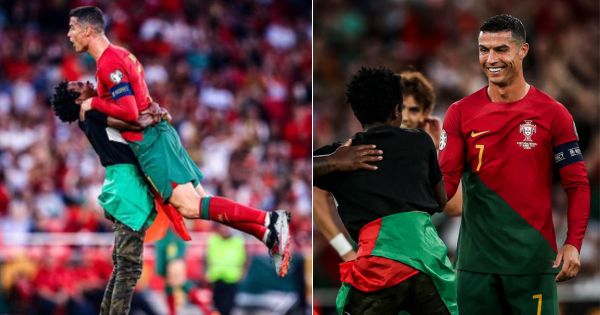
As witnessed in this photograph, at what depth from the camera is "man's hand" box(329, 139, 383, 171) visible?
479 cm

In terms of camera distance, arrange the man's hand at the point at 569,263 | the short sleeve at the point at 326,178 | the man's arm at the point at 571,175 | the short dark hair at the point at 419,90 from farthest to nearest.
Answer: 1. the short dark hair at the point at 419,90
2. the man's arm at the point at 571,175
3. the man's hand at the point at 569,263
4. the short sleeve at the point at 326,178

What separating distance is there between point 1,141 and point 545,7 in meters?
8.73

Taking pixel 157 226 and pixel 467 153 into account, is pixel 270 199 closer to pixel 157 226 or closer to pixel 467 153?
pixel 157 226

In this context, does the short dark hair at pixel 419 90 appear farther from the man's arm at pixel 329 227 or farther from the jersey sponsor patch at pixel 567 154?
the jersey sponsor patch at pixel 567 154

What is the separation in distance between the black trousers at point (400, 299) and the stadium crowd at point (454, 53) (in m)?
8.97

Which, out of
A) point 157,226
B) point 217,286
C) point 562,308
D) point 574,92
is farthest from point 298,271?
point 157,226

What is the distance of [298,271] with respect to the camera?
42.3 feet

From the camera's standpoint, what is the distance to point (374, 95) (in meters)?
4.91

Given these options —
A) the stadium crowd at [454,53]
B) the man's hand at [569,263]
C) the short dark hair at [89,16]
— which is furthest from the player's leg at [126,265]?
the stadium crowd at [454,53]

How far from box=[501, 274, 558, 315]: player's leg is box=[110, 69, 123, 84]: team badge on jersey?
2559 mm

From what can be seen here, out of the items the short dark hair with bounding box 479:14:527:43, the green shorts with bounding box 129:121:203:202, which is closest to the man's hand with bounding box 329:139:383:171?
the short dark hair with bounding box 479:14:527:43

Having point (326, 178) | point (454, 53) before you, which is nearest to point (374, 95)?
point (326, 178)

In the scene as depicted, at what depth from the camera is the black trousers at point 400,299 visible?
4.75 meters

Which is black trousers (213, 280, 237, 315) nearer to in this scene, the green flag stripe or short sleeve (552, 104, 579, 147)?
the green flag stripe
